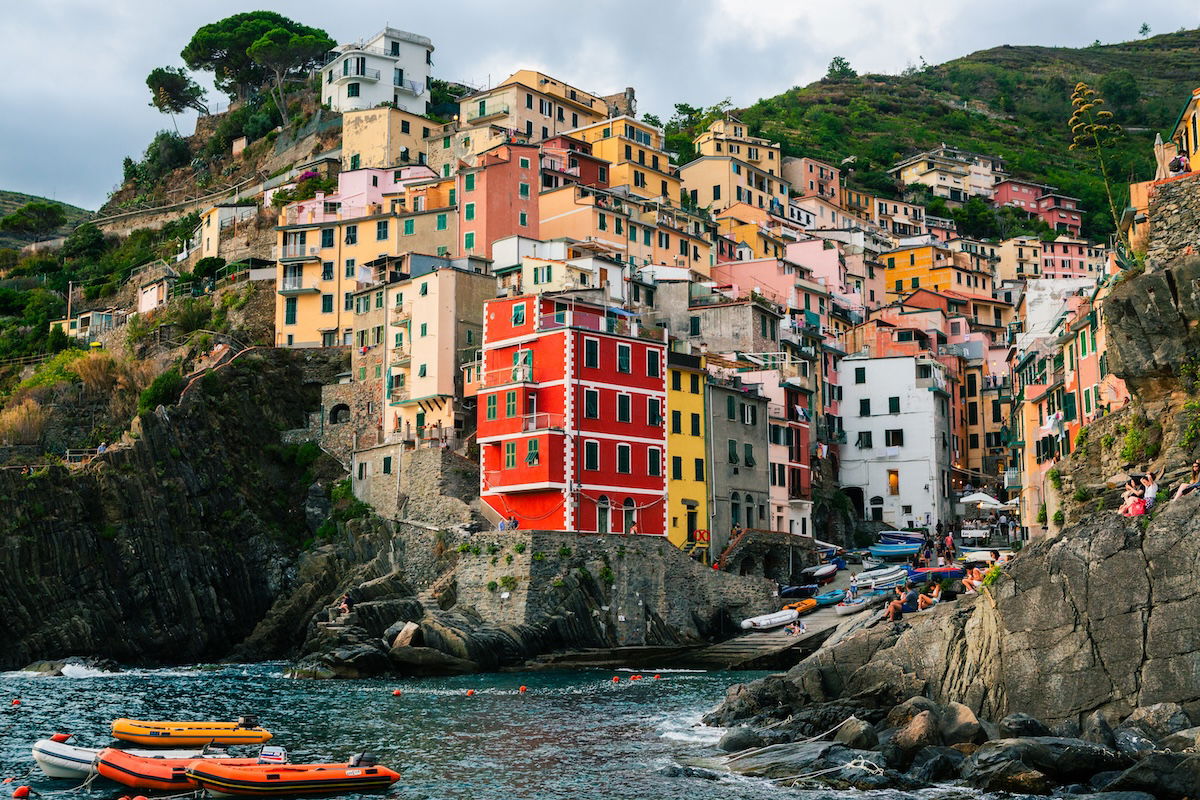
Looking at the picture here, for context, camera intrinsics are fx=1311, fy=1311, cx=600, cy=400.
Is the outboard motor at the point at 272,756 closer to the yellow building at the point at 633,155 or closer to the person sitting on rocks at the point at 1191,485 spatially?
the person sitting on rocks at the point at 1191,485

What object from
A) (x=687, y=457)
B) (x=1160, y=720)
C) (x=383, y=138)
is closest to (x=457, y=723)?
(x=1160, y=720)

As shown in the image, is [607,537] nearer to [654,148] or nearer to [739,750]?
[739,750]

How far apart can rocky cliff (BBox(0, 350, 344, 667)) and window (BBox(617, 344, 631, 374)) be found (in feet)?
72.2

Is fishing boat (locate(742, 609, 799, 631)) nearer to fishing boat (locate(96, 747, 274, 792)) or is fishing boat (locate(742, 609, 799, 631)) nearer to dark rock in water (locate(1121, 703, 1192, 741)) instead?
dark rock in water (locate(1121, 703, 1192, 741))

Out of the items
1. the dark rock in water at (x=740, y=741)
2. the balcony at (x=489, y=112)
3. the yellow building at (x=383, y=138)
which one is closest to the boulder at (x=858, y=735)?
the dark rock in water at (x=740, y=741)

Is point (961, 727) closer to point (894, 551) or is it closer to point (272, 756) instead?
point (272, 756)

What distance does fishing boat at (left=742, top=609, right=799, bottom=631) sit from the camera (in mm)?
64188

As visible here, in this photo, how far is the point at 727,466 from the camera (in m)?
74.2

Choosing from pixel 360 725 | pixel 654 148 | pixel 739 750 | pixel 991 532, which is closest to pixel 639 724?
pixel 739 750

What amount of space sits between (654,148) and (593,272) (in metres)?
33.3

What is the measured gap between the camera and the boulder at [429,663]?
58.0 meters

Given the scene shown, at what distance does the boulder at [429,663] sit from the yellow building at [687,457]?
51.6 ft

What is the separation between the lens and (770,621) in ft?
211

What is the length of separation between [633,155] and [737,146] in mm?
31253
